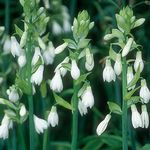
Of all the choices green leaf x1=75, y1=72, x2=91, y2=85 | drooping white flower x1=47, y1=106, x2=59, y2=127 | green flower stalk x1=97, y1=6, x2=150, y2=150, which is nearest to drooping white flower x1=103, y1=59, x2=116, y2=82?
green flower stalk x1=97, y1=6, x2=150, y2=150

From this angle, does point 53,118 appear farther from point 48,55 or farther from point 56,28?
point 56,28

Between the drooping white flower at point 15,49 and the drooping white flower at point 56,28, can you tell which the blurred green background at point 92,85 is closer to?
the drooping white flower at point 56,28

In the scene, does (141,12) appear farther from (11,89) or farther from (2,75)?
(11,89)

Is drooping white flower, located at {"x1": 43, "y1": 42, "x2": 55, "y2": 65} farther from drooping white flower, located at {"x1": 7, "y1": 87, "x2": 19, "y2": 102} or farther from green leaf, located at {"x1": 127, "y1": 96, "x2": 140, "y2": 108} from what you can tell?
green leaf, located at {"x1": 127, "y1": 96, "x2": 140, "y2": 108}

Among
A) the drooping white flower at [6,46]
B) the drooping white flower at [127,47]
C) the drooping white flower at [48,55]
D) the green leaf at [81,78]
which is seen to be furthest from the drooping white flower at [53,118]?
the drooping white flower at [6,46]

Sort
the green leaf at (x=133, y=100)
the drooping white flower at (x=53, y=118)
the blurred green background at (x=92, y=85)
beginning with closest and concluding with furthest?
the green leaf at (x=133, y=100)
the drooping white flower at (x=53, y=118)
the blurred green background at (x=92, y=85)

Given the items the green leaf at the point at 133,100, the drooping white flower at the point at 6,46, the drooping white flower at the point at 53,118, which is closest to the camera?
the green leaf at the point at 133,100

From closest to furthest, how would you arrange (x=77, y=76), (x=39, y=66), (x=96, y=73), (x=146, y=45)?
1. (x=77, y=76)
2. (x=39, y=66)
3. (x=146, y=45)
4. (x=96, y=73)

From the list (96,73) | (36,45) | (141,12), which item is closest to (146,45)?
(96,73)
